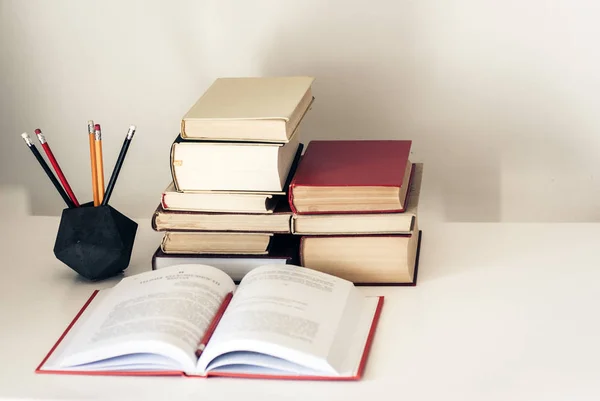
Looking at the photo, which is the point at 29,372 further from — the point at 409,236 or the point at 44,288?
the point at 409,236

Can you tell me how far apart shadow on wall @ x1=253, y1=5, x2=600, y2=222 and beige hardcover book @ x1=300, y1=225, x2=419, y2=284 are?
0.29 meters

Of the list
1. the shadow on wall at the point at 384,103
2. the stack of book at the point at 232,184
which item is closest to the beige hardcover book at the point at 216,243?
the stack of book at the point at 232,184

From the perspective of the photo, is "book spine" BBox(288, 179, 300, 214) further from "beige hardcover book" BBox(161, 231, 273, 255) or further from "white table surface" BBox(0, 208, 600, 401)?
"white table surface" BBox(0, 208, 600, 401)

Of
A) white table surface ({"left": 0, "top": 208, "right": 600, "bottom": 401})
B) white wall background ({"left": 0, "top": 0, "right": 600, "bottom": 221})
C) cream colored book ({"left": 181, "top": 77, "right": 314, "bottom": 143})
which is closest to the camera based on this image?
white table surface ({"left": 0, "top": 208, "right": 600, "bottom": 401})

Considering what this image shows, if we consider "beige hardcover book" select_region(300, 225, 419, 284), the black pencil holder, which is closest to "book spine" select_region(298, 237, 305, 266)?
"beige hardcover book" select_region(300, 225, 419, 284)

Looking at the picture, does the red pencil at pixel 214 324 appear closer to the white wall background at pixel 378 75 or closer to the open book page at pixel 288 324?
the open book page at pixel 288 324

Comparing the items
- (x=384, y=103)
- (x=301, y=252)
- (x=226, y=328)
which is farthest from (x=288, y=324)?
(x=384, y=103)

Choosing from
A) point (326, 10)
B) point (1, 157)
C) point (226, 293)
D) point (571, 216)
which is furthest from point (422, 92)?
point (1, 157)

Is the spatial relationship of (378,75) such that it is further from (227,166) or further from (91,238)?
(91,238)

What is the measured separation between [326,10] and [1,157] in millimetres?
596

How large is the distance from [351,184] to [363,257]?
0.10 m

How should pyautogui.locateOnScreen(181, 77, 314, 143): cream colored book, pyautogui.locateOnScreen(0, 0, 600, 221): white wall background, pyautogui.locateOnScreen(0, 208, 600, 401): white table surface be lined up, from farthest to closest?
pyautogui.locateOnScreen(0, 0, 600, 221): white wall background < pyautogui.locateOnScreen(181, 77, 314, 143): cream colored book < pyautogui.locateOnScreen(0, 208, 600, 401): white table surface

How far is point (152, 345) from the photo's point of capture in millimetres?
869

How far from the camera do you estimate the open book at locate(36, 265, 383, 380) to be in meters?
0.86
